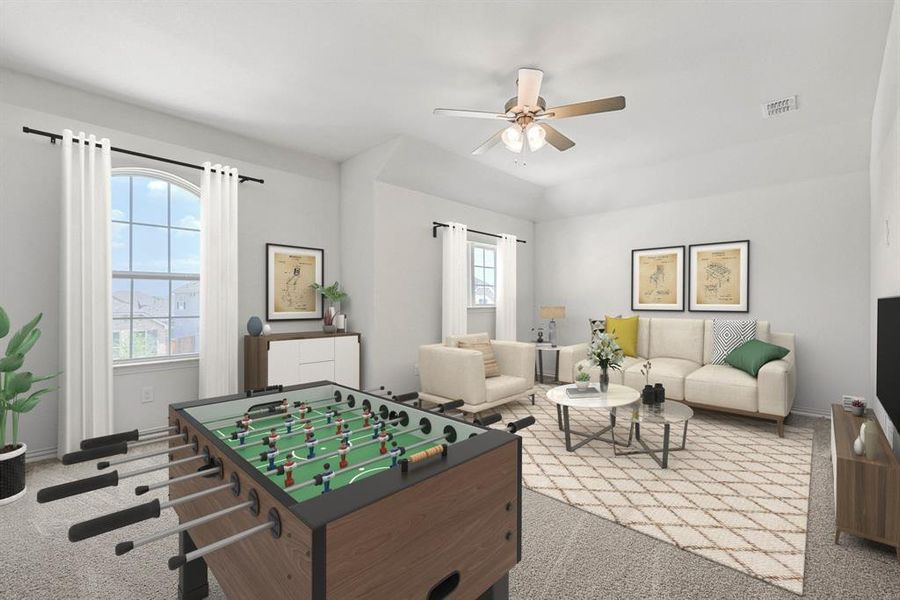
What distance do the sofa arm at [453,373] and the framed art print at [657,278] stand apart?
2732 mm

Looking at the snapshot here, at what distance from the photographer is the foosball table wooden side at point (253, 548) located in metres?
0.85

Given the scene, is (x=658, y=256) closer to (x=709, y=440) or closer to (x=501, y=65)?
(x=709, y=440)

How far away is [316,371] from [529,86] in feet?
10.2

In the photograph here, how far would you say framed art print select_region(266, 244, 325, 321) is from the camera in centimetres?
425

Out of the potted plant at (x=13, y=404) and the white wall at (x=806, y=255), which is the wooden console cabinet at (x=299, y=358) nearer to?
the potted plant at (x=13, y=404)

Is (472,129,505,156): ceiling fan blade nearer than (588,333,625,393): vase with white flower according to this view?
Yes

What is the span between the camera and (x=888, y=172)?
2.62 metres

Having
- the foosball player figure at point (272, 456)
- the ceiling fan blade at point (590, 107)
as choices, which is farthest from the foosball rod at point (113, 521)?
the ceiling fan blade at point (590, 107)

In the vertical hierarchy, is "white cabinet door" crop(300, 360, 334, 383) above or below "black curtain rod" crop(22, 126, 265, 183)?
below

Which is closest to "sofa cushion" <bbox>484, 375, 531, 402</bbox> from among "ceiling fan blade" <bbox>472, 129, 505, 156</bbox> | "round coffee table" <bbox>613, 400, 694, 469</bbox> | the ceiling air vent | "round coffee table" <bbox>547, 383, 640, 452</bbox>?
"round coffee table" <bbox>547, 383, 640, 452</bbox>

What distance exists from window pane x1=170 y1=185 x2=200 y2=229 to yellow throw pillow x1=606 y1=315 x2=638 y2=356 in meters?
4.69

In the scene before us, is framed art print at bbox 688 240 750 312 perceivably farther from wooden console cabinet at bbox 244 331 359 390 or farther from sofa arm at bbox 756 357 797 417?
wooden console cabinet at bbox 244 331 359 390

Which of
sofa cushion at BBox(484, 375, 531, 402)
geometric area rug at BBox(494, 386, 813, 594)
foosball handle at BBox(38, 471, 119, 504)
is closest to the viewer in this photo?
foosball handle at BBox(38, 471, 119, 504)

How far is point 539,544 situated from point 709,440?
2348 mm
